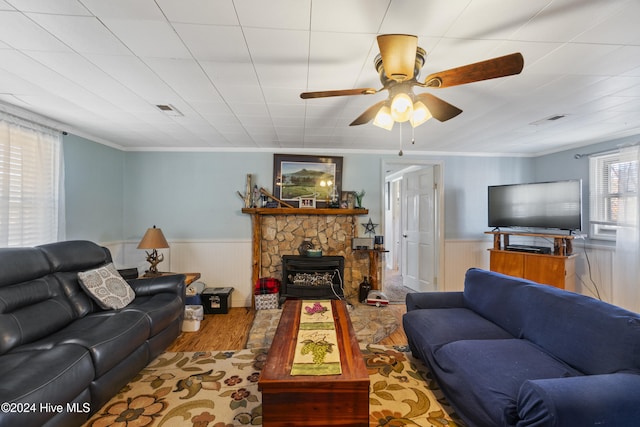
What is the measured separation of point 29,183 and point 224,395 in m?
2.87

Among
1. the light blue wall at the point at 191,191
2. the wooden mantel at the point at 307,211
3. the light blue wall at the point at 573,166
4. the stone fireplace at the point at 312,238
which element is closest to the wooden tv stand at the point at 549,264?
the light blue wall at the point at 573,166

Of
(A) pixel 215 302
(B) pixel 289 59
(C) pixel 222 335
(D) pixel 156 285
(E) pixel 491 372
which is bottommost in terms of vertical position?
(C) pixel 222 335

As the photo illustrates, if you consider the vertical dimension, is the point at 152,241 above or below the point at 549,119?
below

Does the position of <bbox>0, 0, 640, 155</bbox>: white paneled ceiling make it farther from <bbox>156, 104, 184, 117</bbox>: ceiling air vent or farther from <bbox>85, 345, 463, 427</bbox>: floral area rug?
<bbox>85, 345, 463, 427</bbox>: floral area rug

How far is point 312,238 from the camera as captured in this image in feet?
13.4

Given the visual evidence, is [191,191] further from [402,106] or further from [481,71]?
[481,71]

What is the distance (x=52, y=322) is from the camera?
201 cm

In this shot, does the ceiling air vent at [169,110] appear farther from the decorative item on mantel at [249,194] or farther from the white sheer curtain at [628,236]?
the white sheer curtain at [628,236]

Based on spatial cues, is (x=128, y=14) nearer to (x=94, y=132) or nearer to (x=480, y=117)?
(x=94, y=132)

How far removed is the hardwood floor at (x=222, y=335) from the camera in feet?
9.09

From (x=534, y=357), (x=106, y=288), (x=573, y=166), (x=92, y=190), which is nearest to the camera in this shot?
(x=534, y=357)

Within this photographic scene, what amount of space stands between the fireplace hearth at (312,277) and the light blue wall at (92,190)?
253 centimetres

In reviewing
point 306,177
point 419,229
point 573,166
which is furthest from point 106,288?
point 573,166

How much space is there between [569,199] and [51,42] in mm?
5123
